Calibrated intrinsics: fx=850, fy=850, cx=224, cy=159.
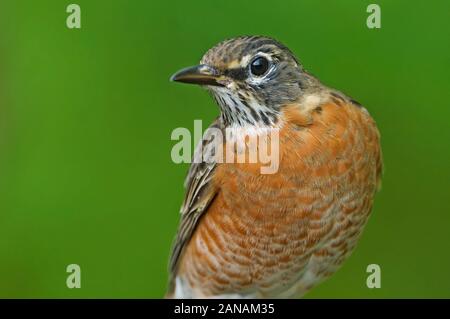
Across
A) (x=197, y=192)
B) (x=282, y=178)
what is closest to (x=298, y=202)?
(x=282, y=178)

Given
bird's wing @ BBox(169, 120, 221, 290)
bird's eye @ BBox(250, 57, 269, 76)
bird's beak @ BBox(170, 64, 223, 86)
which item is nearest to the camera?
bird's beak @ BBox(170, 64, 223, 86)

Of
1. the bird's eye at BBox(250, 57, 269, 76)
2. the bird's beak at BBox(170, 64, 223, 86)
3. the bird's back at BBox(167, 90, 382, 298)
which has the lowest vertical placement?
the bird's back at BBox(167, 90, 382, 298)

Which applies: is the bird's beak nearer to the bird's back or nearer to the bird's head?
the bird's head

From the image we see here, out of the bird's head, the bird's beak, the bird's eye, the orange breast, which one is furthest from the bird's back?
the bird's beak

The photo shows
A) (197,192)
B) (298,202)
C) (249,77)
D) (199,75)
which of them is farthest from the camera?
(197,192)

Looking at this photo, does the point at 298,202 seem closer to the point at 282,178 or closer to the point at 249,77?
the point at 282,178

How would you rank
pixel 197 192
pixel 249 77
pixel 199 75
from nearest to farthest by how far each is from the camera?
pixel 199 75
pixel 249 77
pixel 197 192

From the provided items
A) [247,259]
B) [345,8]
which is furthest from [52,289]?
[345,8]
